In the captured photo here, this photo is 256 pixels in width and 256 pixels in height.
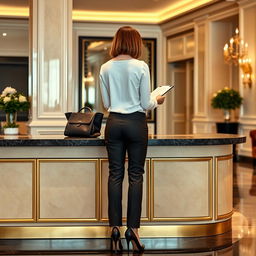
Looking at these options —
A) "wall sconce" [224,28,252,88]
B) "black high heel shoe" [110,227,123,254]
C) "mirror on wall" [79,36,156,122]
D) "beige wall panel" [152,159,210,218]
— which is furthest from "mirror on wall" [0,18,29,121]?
"black high heel shoe" [110,227,123,254]

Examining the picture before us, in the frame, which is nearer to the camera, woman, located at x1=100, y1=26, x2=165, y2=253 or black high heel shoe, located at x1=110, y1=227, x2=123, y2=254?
woman, located at x1=100, y1=26, x2=165, y2=253

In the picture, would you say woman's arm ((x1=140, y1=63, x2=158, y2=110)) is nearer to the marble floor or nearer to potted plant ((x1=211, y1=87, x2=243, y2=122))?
the marble floor

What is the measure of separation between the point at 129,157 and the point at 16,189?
1.04 m

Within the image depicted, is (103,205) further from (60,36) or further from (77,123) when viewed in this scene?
(60,36)

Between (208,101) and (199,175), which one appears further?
(208,101)

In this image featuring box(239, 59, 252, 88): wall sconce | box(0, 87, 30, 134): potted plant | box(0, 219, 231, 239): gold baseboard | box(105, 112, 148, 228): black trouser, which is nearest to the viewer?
box(105, 112, 148, 228): black trouser

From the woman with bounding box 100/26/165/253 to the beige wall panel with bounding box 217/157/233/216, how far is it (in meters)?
0.86

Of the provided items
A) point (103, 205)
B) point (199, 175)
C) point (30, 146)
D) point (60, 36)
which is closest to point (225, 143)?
point (199, 175)

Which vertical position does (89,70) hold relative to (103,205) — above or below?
above

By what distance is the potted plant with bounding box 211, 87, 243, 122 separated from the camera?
11.6m

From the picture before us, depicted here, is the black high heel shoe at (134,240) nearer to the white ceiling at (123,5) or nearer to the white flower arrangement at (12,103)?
the white flower arrangement at (12,103)

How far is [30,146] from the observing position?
470 cm

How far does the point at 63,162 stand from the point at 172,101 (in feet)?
36.7

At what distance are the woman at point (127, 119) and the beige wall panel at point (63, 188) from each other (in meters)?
0.44
